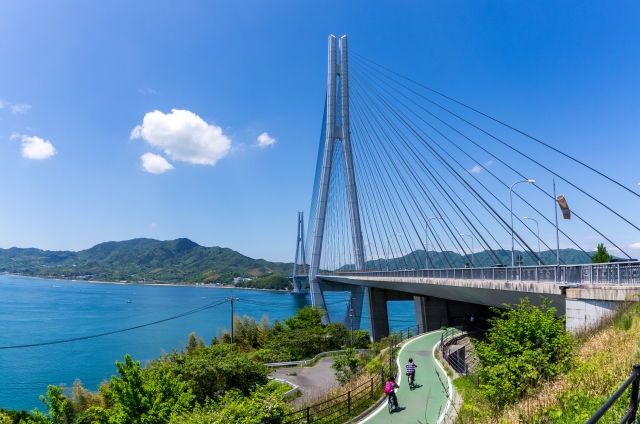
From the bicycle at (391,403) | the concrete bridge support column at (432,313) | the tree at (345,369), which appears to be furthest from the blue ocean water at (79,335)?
the bicycle at (391,403)

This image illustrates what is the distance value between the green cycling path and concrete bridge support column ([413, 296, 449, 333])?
1379 centimetres

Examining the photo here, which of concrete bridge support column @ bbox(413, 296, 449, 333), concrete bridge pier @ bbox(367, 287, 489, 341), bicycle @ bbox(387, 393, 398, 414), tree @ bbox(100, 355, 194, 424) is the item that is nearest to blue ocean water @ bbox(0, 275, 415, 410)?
concrete bridge pier @ bbox(367, 287, 489, 341)

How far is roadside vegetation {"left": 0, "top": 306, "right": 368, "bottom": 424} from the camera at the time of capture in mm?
11094

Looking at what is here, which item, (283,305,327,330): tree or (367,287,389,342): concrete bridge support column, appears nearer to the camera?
(283,305,327,330): tree

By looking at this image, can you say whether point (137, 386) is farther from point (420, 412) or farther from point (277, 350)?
point (277, 350)

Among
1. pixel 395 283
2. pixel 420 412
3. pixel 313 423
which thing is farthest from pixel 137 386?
pixel 395 283

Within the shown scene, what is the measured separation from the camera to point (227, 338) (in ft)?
134

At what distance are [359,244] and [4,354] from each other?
135 feet

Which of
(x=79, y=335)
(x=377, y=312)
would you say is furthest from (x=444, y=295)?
(x=79, y=335)

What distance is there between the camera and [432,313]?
35125mm

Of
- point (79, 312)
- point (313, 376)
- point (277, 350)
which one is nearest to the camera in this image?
point (313, 376)

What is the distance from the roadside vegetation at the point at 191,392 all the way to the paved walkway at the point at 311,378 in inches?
73.7

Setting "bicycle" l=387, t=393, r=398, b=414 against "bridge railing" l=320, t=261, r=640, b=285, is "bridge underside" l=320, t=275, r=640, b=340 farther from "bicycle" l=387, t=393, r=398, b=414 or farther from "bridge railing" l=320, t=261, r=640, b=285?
"bicycle" l=387, t=393, r=398, b=414

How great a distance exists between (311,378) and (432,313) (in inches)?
625
